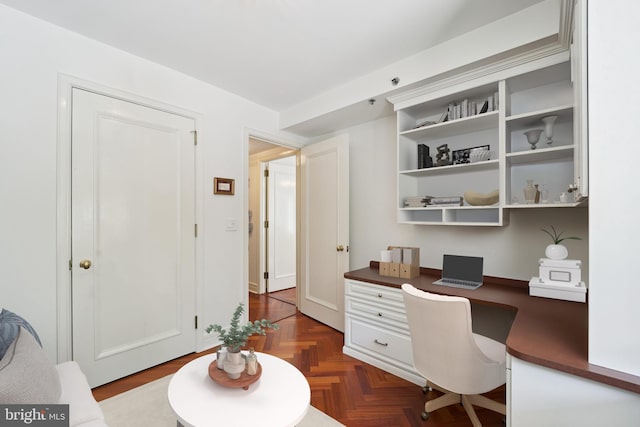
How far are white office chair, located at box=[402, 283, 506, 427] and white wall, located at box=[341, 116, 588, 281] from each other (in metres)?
0.87

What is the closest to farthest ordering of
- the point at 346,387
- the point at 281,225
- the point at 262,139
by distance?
the point at 346,387 → the point at 262,139 → the point at 281,225

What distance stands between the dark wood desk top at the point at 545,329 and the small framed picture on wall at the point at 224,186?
5.63ft

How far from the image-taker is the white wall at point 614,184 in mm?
895

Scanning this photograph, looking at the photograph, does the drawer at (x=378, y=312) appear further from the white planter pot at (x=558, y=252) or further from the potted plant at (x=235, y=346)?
the potted plant at (x=235, y=346)

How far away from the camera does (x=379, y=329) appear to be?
236 centimetres

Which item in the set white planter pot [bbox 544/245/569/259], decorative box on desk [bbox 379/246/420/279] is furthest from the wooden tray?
white planter pot [bbox 544/245/569/259]

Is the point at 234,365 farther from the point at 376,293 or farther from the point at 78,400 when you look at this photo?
the point at 376,293

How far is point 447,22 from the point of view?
185cm

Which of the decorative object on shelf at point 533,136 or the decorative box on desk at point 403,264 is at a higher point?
the decorative object on shelf at point 533,136

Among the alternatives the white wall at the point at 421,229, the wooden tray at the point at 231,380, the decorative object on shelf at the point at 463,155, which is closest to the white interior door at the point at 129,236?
the wooden tray at the point at 231,380

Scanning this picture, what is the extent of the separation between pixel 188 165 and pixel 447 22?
2312 mm

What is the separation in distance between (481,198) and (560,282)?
72cm

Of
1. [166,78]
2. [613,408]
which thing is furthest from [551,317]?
[166,78]

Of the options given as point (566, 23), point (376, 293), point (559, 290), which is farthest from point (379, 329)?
point (566, 23)
